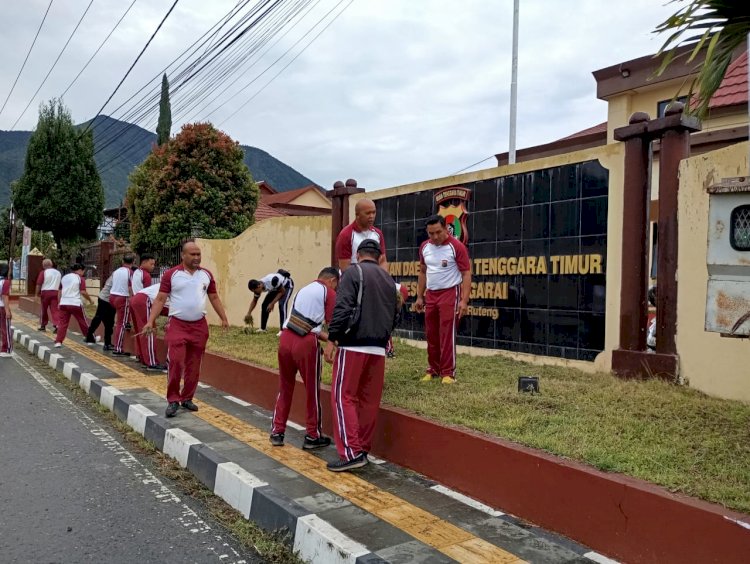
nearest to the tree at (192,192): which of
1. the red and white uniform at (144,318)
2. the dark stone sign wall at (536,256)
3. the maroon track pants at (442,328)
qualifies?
the red and white uniform at (144,318)

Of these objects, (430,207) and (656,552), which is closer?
(656,552)

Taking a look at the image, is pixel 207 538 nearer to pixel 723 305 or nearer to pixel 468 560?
pixel 468 560

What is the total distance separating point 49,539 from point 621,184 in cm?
534

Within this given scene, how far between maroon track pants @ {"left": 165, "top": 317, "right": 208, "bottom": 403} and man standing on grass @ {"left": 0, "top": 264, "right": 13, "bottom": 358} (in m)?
5.88

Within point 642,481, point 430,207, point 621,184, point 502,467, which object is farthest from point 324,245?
point 642,481

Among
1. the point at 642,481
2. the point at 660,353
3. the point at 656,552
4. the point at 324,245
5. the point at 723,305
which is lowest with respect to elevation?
the point at 656,552

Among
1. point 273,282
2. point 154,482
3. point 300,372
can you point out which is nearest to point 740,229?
point 300,372

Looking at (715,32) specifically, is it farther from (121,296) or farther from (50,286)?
(50,286)

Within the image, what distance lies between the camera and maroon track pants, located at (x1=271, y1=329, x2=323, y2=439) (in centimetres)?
478

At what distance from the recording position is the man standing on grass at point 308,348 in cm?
476

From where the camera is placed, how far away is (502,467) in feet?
12.2


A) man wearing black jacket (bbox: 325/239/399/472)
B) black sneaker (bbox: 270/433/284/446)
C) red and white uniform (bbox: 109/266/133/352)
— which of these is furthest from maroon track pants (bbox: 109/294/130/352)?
man wearing black jacket (bbox: 325/239/399/472)

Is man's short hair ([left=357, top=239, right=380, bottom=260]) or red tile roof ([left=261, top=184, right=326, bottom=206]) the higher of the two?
red tile roof ([left=261, top=184, right=326, bottom=206])

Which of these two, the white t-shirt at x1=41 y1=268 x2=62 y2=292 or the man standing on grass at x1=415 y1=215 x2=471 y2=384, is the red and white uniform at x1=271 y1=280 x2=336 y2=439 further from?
the white t-shirt at x1=41 y1=268 x2=62 y2=292
